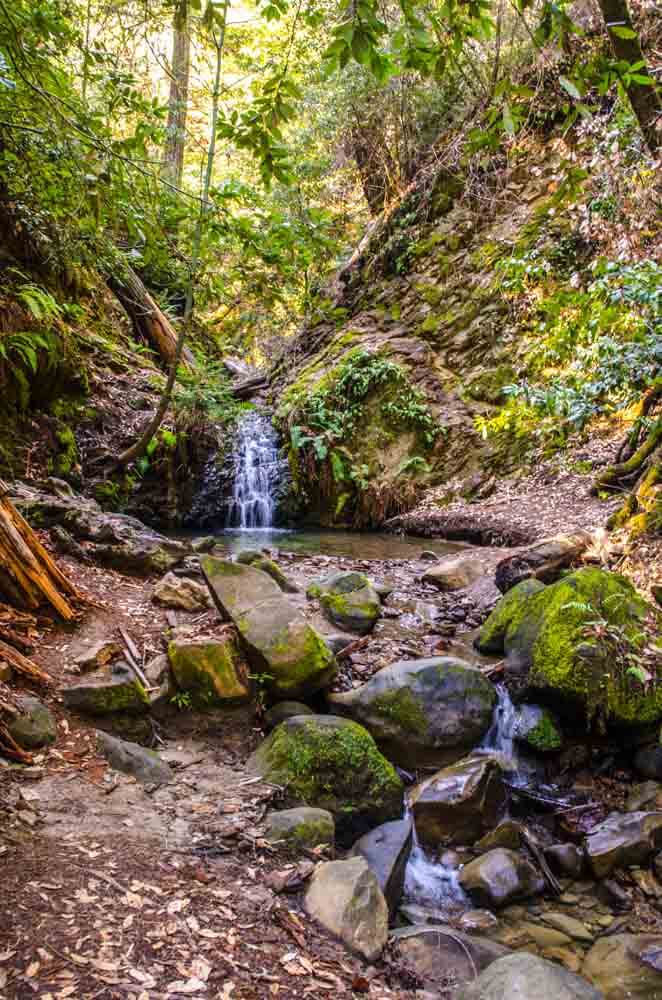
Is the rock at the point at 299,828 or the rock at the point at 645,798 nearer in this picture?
the rock at the point at 299,828

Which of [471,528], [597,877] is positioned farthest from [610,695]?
[471,528]

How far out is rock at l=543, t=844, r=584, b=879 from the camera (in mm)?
3408

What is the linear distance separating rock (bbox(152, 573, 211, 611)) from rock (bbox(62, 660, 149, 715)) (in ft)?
3.52

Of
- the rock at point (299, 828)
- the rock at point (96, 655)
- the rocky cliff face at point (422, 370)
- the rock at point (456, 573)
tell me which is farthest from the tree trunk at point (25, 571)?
the rocky cliff face at point (422, 370)

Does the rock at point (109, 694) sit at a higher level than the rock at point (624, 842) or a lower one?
higher

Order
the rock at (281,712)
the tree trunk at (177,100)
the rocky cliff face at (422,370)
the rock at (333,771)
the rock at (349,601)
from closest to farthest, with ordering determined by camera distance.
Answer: the rock at (333,771) → the rock at (281,712) → the rock at (349,601) → the tree trunk at (177,100) → the rocky cliff face at (422,370)

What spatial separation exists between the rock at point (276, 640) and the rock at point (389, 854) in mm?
1031

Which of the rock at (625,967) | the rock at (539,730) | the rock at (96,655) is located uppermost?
the rock at (96,655)

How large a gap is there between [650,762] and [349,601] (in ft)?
9.12

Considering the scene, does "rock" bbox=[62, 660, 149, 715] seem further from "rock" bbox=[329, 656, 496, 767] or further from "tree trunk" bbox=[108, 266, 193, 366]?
"tree trunk" bbox=[108, 266, 193, 366]

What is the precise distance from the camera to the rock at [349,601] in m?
5.56

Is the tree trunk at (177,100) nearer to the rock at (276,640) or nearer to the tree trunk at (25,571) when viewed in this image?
the tree trunk at (25,571)

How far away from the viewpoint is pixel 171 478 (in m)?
10.7

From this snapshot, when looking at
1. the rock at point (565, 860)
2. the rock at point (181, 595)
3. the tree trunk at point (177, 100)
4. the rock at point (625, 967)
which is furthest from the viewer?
the tree trunk at point (177, 100)
